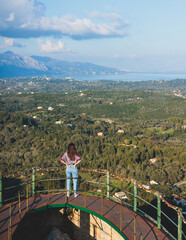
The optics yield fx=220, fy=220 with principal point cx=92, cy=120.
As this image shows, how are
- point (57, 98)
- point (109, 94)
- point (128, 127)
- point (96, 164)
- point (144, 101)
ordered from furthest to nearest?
point (109, 94) < point (57, 98) < point (144, 101) < point (128, 127) < point (96, 164)

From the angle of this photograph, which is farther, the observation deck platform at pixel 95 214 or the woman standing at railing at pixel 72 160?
the woman standing at railing at pixel 72 160

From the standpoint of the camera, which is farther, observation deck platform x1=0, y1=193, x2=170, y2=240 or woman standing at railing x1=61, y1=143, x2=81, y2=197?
woman standing at railing x1=61, y1=143, x2=81, y2=197

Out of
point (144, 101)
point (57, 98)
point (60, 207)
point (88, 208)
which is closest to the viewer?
point (88, 208)

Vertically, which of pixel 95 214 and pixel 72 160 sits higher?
pixel 72 160

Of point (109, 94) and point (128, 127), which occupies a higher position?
point (109, 94)

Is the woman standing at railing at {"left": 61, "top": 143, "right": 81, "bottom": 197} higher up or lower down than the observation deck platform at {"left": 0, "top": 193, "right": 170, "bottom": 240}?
higher up

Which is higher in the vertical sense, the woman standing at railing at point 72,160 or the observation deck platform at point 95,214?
the woman standing at railing at point 72,160

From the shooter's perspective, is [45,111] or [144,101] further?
[144,101]

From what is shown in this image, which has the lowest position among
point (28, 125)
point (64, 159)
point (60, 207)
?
point (28, 125)

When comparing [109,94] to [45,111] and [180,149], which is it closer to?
[45,111]

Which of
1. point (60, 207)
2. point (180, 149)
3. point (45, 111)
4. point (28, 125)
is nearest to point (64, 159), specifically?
point (60, 207)

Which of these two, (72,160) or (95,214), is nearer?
(95,214)
